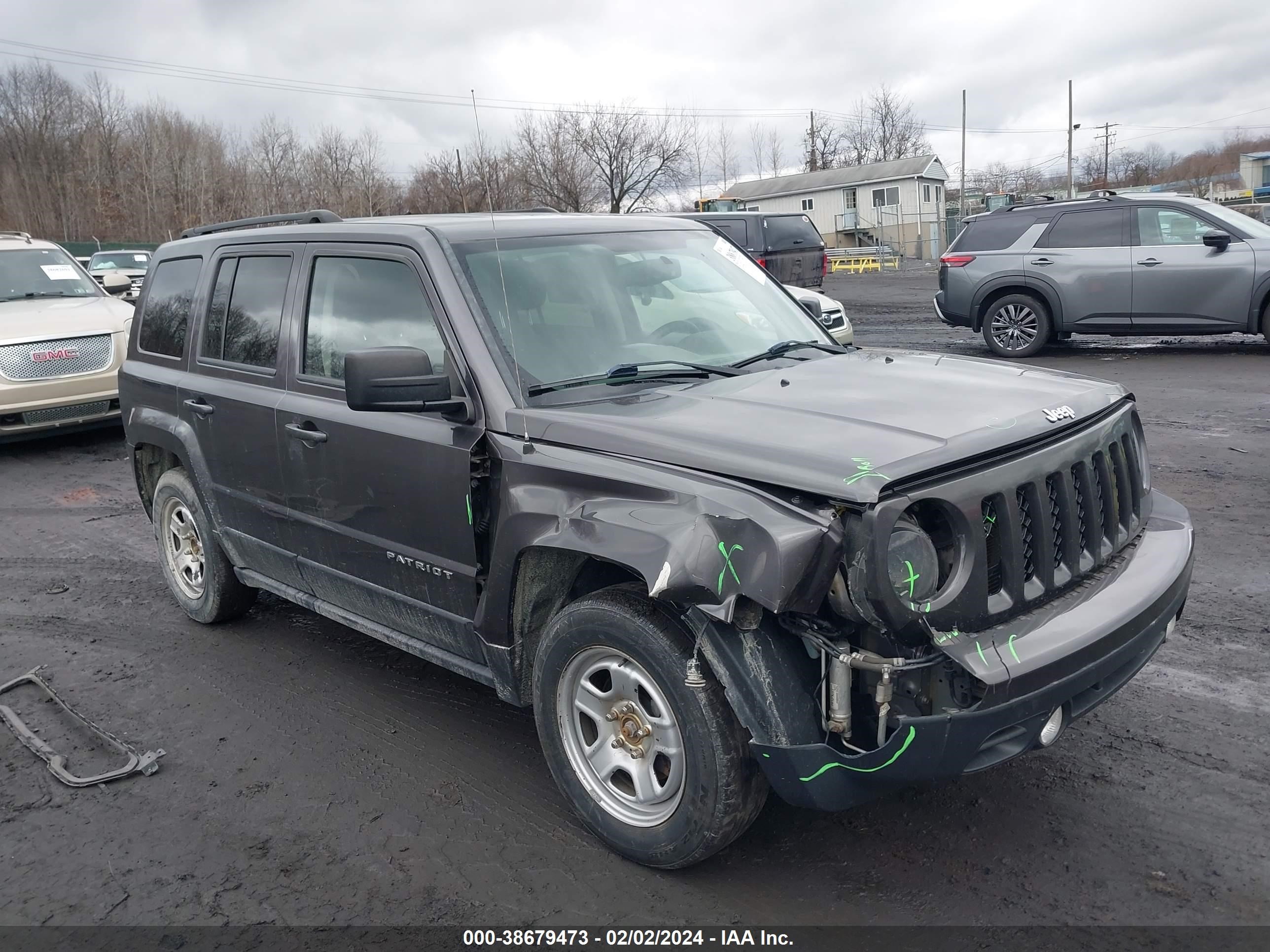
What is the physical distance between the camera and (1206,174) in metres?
92.8

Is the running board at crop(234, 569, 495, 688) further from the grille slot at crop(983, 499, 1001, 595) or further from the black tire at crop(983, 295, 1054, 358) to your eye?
Answer: the black tire at crop(983, 295, 1054, 358)

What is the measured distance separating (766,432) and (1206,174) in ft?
351

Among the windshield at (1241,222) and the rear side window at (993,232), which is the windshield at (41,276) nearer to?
the rear side window at (993,232)

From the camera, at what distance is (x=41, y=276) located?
446 inches

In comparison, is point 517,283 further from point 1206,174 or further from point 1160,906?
point 1206,174

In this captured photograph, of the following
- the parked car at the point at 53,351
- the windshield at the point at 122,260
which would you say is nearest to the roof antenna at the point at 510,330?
the parked car at the point at 53,351

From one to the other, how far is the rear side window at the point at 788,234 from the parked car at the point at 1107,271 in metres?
5.52

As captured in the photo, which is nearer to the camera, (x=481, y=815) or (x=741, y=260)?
(x=481, y=815)

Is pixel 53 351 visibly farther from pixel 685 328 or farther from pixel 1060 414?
pixel 1060 414

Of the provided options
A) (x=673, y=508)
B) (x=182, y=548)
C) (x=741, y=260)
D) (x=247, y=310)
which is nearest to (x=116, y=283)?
(x=182, y=548)

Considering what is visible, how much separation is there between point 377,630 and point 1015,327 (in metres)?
11.1

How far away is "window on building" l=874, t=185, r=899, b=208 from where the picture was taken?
64.8 meters

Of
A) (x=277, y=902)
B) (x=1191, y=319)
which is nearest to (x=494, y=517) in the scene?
(x=277, y=902)

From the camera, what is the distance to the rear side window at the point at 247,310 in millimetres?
4441
